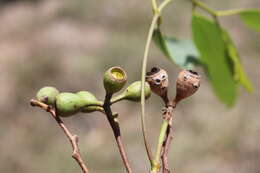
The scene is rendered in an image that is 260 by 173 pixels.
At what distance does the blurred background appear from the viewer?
4375mm

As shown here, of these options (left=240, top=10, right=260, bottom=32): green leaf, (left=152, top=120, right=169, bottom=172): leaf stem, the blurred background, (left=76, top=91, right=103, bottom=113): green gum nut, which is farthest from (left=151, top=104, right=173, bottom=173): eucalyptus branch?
the blurred background

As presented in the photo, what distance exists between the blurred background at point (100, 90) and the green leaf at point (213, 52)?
277 centimetres

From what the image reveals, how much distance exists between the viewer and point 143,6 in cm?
606

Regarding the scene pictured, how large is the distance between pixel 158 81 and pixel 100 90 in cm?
438

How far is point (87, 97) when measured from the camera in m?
0.93

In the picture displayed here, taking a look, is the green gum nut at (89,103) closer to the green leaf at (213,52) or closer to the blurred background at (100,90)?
the green leaf at (213,52)

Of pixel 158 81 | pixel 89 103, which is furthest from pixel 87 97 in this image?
pixel 158 81

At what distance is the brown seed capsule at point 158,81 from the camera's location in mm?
926

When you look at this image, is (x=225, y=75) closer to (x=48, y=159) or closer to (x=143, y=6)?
(x=48, y=159)

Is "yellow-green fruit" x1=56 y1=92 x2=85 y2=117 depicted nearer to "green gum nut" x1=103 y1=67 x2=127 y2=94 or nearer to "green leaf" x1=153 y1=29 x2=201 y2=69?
"green gum nut" x1=103 y1=67 x2=127 y2=94

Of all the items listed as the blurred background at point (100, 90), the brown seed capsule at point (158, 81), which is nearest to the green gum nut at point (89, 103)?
the brown seed capsule at point (158, 81)

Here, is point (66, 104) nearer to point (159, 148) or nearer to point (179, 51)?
point (159, 148)

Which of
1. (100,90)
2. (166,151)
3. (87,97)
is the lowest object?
(166,151)

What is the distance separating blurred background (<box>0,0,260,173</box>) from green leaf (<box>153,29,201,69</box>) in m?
2.76
